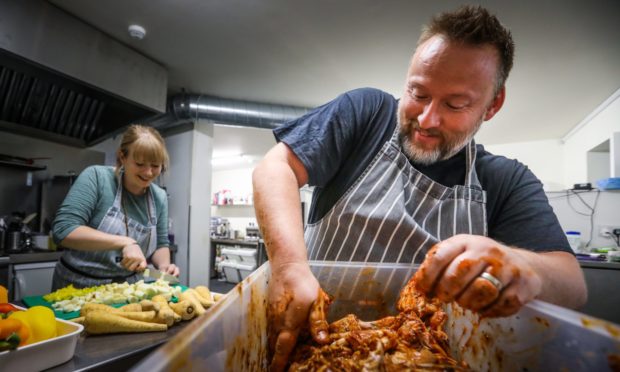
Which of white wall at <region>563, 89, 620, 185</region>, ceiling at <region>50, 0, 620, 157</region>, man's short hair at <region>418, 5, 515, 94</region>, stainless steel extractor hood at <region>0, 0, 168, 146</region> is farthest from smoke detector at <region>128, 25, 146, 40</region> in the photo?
white wall at <region>563, 89, 620, 185</region>

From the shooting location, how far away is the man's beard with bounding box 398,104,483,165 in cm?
111

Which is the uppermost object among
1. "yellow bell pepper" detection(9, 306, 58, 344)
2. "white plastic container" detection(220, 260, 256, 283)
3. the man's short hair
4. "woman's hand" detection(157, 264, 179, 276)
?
the man's short hair

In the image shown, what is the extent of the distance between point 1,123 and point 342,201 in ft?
12.8

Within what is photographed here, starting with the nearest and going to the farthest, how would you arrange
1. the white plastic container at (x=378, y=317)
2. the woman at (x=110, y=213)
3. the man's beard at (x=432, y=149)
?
the white plastic container at (x=378, y=317) < the man's beard at (x=432, y=149) < the woman at (x=110, y=213)

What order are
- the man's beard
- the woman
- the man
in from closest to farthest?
1. the man
2. the man's beard
3. the woman

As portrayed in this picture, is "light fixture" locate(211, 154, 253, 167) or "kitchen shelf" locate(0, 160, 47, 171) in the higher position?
"light fixture" locate(211, 154, 253, 167)

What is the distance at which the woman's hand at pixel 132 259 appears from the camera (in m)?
1.75

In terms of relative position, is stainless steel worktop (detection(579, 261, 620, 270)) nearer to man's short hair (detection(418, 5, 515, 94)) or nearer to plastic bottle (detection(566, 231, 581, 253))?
plastic bottle (detection(566, 231, 581, 253))

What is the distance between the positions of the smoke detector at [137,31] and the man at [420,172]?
2721mm

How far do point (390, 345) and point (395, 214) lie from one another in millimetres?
474

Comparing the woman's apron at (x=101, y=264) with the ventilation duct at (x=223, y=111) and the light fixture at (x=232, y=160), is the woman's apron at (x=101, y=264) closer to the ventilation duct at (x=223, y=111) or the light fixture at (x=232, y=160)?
the ventilation duct at (x=223, y=111)

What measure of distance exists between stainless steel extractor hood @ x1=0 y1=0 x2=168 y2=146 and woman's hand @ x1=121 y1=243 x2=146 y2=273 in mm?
1908

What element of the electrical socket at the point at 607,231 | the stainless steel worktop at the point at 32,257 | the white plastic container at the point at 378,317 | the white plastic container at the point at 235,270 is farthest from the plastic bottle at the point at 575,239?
the stainless steel worktop at the point at 32,257

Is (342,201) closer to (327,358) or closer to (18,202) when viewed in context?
(327,358)
